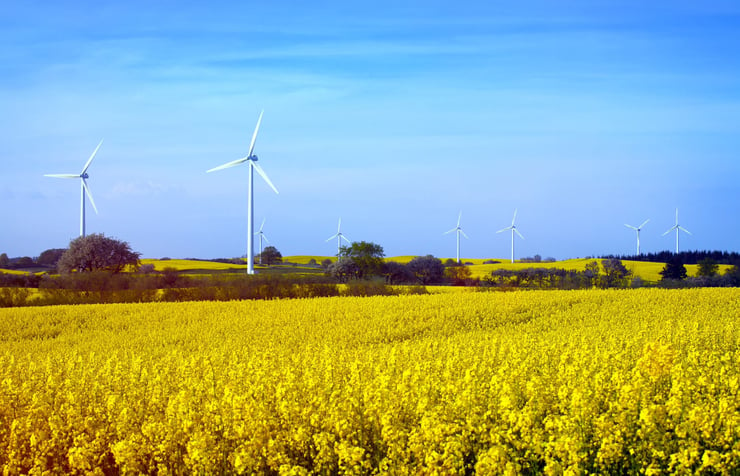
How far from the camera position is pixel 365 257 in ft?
202

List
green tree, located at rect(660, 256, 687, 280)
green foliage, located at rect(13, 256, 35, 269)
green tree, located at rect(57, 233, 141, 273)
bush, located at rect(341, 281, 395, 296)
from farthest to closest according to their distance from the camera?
green foliage, located at rect(13, 256, 35, 269) < green tree, located at rect(660, 256, 687, 280) < green tree, located at rect(57, 233, 141, 273) < bush, located at rect(341, 281, 395, 296)

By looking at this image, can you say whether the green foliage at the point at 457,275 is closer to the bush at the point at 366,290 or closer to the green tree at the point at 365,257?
the green tree at the point at 365,257

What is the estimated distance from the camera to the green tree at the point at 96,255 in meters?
54.3

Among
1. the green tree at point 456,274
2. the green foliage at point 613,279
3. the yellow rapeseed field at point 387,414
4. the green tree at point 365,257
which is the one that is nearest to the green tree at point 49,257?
the green tree at point 365,257

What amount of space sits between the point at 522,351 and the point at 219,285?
2692 cm

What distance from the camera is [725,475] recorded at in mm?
6273

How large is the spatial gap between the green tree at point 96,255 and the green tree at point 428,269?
24413mm

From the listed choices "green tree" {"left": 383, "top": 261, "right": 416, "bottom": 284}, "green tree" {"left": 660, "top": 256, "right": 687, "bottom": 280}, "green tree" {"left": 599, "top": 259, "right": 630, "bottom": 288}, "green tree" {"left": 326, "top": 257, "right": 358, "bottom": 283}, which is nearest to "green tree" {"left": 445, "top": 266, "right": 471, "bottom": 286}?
"green tree" {"left": 383, "top": 261, "right": 416, "bottom": 284}

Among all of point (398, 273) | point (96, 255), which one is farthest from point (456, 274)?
point (96, 255)

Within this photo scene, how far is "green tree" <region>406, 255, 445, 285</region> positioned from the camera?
6083 centimetres

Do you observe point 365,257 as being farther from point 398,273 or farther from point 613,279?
point 613,279

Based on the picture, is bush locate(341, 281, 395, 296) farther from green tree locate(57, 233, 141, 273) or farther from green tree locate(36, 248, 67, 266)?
green tree locate(36, 248, 67, 266)

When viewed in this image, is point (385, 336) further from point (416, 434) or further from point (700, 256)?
point (700, 256)

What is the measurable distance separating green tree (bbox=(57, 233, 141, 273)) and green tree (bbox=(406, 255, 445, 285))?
2441cm
